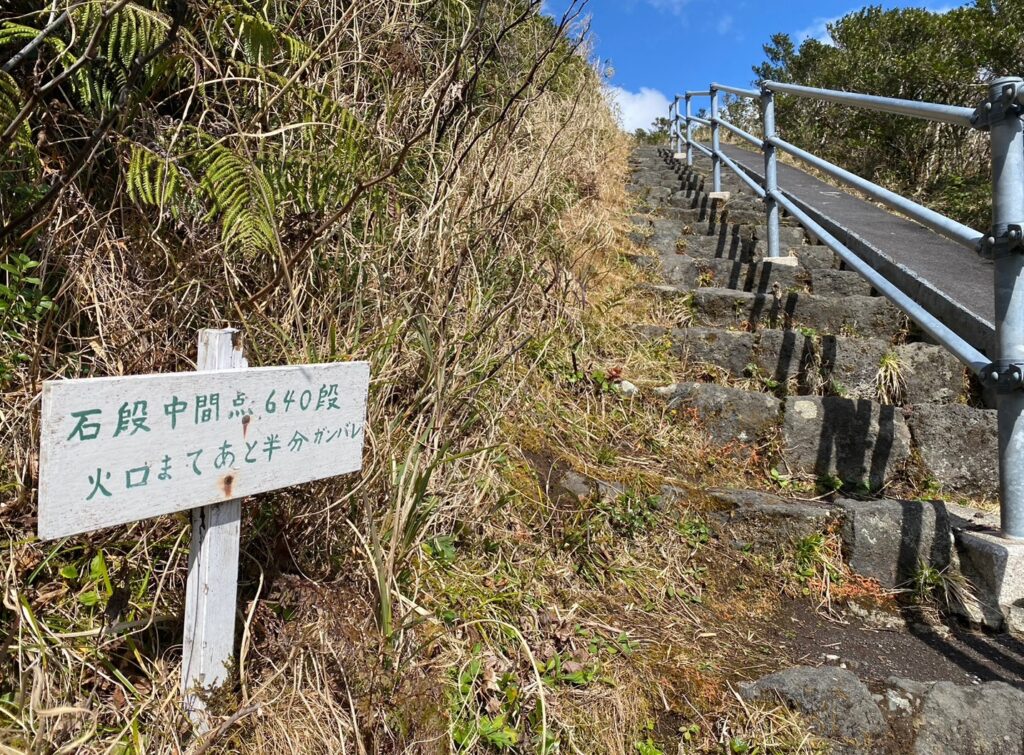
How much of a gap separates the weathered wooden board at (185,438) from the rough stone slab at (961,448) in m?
2.28

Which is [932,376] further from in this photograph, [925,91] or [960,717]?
[925,91]

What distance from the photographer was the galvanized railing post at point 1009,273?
6.35 feet

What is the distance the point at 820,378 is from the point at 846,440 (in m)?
0.40

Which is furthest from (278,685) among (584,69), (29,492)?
(584,69)

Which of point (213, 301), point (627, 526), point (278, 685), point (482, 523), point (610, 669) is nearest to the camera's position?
point (278, 685)

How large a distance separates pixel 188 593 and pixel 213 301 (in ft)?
2.95

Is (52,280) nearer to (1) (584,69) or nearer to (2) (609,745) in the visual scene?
(2) (609,745)

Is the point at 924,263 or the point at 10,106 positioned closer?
the point at 10,106

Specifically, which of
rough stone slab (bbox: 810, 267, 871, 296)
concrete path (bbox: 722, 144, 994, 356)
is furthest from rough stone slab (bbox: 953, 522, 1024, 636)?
rough stone slab (bbox: 810, 267, 871, 296)

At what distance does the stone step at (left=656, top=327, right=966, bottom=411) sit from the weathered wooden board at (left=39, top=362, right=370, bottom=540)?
2.16 metres

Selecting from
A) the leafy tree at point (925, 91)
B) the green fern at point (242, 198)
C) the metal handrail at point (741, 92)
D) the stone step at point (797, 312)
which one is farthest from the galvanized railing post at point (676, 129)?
the green fern at point (242, 198)

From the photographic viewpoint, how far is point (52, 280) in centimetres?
201

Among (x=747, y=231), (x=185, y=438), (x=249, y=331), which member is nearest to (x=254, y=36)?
(x=249, y=331)

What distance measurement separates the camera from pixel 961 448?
8.62 ft
